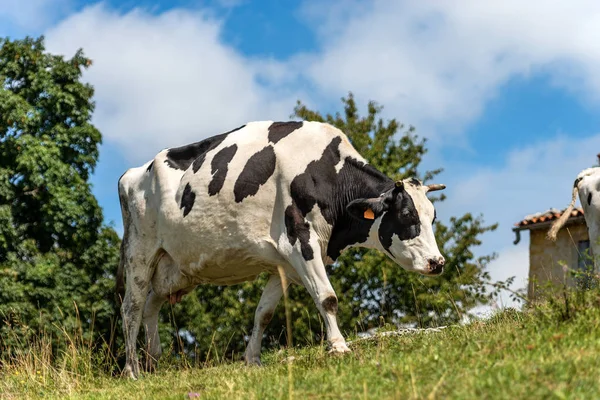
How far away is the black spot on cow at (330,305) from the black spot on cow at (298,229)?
0.52 meters

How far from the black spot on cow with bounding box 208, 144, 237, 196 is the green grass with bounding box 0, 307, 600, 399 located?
243 centimetres

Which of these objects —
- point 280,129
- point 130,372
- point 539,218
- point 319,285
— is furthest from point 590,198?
point 539,218

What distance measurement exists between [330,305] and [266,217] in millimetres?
1468

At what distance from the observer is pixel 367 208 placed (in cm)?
1004

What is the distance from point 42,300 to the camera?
2697cm

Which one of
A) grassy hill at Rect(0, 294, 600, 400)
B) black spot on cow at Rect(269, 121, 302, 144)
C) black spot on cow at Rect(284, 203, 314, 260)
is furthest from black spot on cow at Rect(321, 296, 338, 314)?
black spot on cow at Rect(269, 121, 302, 144)

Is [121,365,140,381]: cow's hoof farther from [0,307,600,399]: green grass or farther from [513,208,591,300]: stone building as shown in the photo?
[513,208,591,300]: stone building

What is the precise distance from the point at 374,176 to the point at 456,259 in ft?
65.0

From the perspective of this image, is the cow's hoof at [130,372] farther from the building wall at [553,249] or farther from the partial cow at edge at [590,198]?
the building wall at [553,249]

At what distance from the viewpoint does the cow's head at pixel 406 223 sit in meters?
9.96

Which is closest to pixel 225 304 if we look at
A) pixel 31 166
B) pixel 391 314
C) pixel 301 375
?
pixel 391 314

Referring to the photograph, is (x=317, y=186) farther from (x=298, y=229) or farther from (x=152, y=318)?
(x=152, y=318)

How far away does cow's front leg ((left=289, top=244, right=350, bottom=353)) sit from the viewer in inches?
370

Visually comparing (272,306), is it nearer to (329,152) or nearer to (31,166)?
(329,152)
